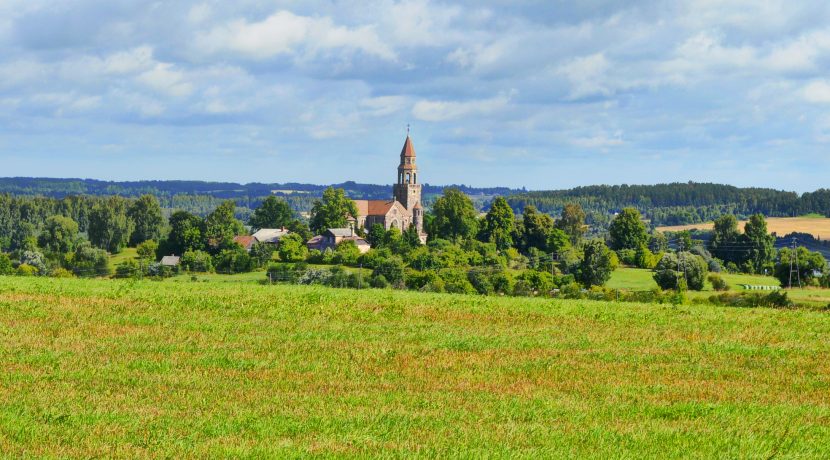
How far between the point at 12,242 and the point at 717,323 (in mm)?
178117

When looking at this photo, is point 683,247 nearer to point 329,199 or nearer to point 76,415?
point 329,199

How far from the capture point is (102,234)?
6127 inches

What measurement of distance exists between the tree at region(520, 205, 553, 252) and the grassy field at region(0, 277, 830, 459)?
104 meters

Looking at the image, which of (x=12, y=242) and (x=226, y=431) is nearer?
(x=226, y=431)

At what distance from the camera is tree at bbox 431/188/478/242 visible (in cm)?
13988

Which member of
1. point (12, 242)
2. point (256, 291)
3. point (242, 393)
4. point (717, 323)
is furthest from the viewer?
point (12, 242)

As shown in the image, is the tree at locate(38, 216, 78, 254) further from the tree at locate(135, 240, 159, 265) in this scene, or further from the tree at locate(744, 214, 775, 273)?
the tree at locate(744, 214, 775, 273)

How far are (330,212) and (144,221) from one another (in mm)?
39376

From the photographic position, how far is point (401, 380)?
1898 centimetres

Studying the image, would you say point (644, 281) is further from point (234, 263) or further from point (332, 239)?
point (332, 239)

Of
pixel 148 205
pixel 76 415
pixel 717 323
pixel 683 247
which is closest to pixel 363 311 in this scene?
pixel 717 323

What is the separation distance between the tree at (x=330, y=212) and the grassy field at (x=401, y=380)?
115 metres

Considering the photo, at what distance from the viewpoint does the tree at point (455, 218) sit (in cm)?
13988

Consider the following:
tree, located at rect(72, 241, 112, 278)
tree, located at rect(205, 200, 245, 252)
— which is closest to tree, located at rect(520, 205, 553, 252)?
tree, located at rect(205, 200, 245, 252)
